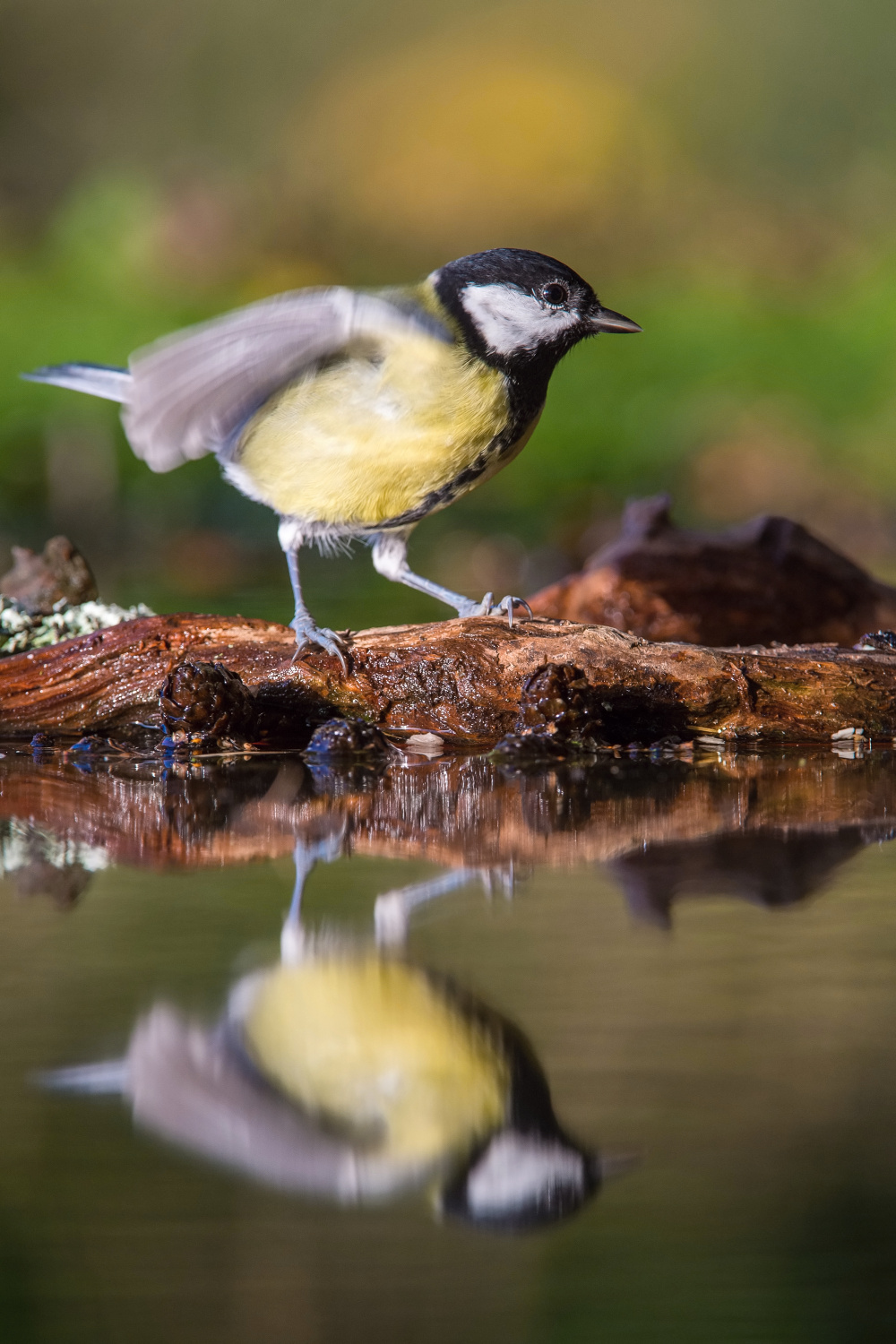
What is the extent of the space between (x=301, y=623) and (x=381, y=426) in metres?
0.45

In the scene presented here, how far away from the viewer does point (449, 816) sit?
2068 millimetres

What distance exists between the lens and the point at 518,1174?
0.90 meters

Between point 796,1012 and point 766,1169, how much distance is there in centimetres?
29

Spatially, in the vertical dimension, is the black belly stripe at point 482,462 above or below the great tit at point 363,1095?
above

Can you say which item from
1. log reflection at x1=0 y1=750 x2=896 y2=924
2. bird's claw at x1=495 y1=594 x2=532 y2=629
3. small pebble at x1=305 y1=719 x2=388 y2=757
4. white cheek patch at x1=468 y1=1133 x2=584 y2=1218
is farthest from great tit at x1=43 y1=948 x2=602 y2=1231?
bird's claw at x1=495 y1=594 x2=532 y2=629

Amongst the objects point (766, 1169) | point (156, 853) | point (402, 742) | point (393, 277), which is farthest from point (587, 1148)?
point (393, 277)

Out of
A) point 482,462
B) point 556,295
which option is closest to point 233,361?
point 482,462

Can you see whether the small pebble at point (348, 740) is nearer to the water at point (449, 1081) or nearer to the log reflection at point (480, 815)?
the log reflection at point (480, 815)

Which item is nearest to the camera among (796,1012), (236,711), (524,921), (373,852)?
(796,1012)

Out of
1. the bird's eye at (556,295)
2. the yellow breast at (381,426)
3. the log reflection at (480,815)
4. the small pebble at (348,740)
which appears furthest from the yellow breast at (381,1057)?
the bird's eye at (556,295)

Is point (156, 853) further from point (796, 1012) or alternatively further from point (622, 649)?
point (622, 649)

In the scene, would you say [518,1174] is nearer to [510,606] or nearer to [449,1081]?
[449,1081]

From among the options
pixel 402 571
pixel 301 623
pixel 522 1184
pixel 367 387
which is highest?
pixel 367 387

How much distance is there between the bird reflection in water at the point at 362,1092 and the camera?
89 cm
